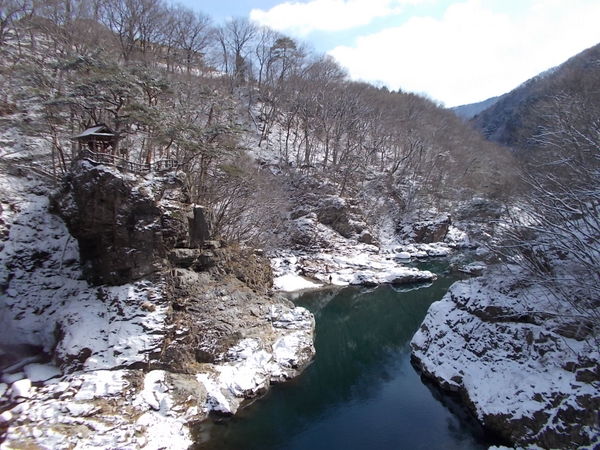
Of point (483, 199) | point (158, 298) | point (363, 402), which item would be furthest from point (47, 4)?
point (483, 199)

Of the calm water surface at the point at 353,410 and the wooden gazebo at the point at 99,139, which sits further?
the wooden gazebo at the point at 99,139

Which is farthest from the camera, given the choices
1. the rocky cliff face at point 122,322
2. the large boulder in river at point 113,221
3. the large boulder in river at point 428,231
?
the large boulder in river at point 428,231

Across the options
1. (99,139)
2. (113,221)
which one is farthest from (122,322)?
(99,139)

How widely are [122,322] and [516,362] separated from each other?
1289 centimetres

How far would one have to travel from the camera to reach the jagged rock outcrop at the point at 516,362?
30.2ft

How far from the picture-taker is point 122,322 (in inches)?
491

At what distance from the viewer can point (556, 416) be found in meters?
9.30

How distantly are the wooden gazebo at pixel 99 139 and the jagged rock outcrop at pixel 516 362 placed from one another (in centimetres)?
1525

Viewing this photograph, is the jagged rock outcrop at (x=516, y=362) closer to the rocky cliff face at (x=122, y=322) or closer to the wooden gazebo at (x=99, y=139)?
the rocky cliff face at (x=122, y=322)

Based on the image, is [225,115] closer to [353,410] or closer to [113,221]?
[113,221]

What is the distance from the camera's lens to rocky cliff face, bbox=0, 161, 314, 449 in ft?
33.3

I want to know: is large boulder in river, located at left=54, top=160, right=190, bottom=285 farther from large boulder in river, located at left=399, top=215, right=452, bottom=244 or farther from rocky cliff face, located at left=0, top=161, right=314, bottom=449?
large boulder in river, located at left=399, top=215, right=452, bottom=244

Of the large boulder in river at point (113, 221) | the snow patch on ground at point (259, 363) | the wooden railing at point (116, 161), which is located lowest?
the snow patch on ground at point (259, 363)

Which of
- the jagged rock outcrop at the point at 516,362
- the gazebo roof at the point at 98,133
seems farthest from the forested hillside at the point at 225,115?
the jagged rock outcrop at the point at 516,362
